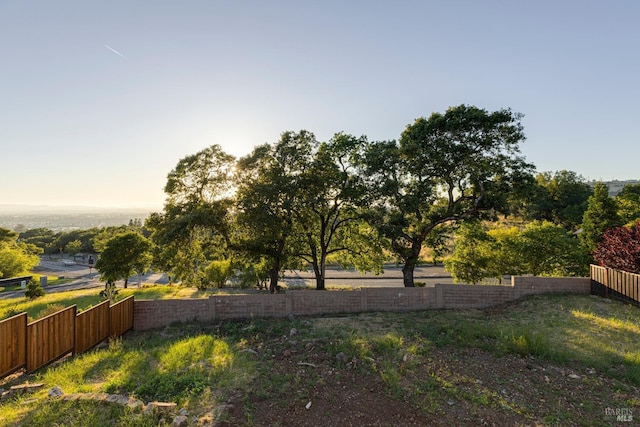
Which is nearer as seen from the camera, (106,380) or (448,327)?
(106,380)

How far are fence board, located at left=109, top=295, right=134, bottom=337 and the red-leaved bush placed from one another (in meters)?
20.4

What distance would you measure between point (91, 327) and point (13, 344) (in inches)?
102

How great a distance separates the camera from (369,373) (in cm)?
706

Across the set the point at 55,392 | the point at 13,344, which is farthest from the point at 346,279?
the point at 55,392

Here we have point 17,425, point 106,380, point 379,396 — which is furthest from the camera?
point 106,380

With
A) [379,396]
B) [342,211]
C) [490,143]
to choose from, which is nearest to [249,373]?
[379,396]

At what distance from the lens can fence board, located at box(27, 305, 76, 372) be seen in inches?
314

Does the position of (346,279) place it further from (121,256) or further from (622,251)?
(622,251)

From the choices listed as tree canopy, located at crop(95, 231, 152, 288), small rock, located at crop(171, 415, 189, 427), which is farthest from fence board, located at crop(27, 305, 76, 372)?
tree canopy, located at crop(95, 231, 152, 288)

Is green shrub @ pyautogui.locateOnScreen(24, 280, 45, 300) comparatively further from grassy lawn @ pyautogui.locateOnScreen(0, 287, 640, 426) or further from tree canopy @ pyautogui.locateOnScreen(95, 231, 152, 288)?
grassy lawn @ pyautogui.locateOnScreen(0, 287, 640, 426)

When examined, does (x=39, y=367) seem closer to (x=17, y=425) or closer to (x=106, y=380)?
(x=106, y=380)

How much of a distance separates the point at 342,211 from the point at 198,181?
844 cm

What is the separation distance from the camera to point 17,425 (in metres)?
5.18

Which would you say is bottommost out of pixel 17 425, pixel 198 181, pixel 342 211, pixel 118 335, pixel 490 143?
pixel 118 335
